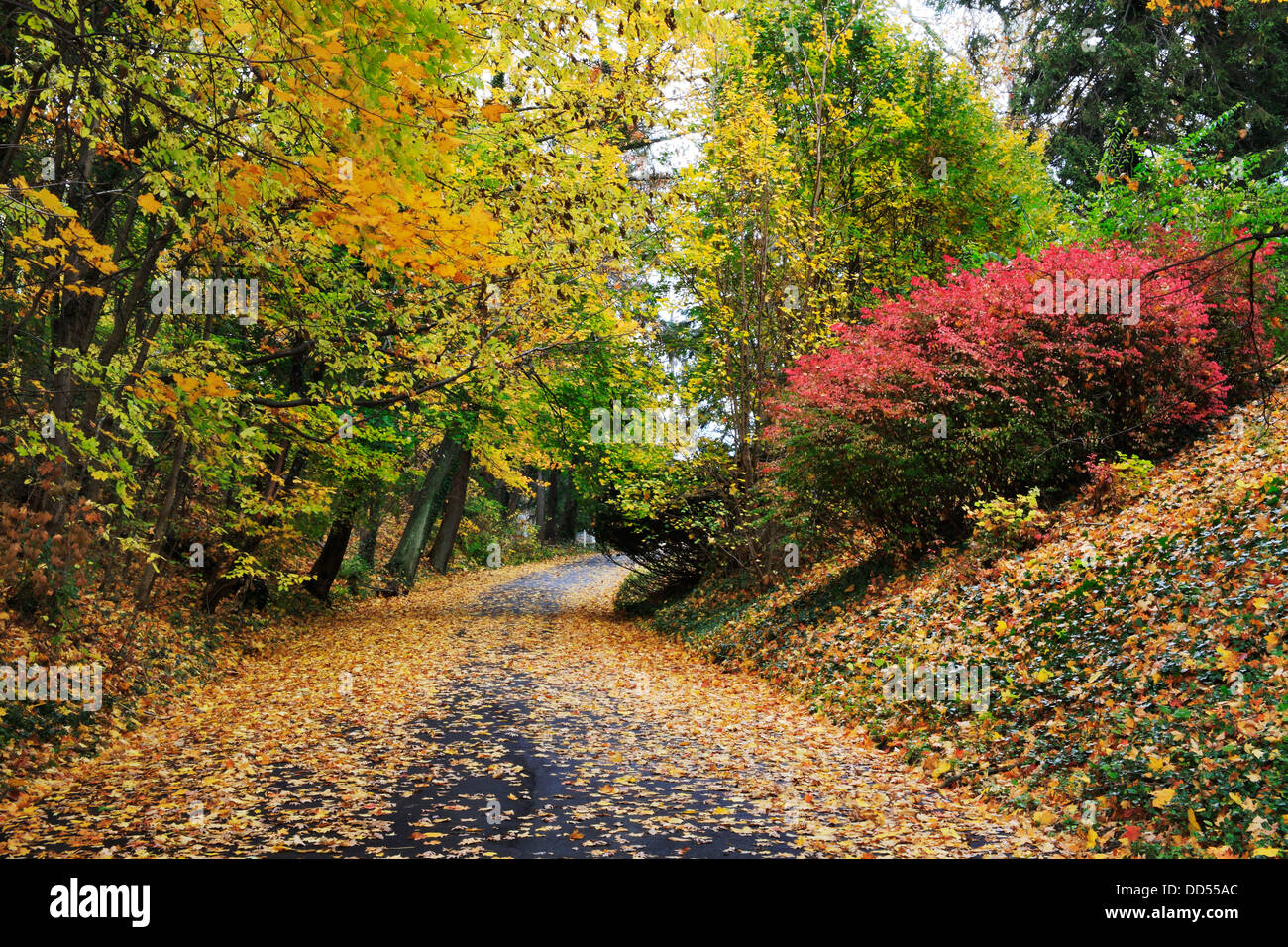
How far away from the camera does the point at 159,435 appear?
40.8 ft

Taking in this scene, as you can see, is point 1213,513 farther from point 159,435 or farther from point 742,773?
point 159,435

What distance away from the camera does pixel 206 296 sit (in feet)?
34.1

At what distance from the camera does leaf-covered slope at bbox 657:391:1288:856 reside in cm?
484

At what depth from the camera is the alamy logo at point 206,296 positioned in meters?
9.84

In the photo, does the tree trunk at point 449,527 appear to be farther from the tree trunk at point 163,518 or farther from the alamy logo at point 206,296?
the tree trunk at point 163,518

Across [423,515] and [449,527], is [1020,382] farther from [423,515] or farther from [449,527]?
[449,527]

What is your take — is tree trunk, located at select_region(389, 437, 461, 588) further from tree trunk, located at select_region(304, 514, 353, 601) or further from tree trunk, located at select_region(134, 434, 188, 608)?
tree trunk, located at select_region(134, 434, 188, 608)

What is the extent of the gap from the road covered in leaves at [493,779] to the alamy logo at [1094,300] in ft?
18.9

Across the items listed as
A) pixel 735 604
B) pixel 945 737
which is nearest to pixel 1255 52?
pixel 735 604

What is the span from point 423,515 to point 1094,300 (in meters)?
17.9

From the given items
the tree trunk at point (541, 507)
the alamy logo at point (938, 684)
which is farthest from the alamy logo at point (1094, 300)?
the tree trunk at point (541, 507)
